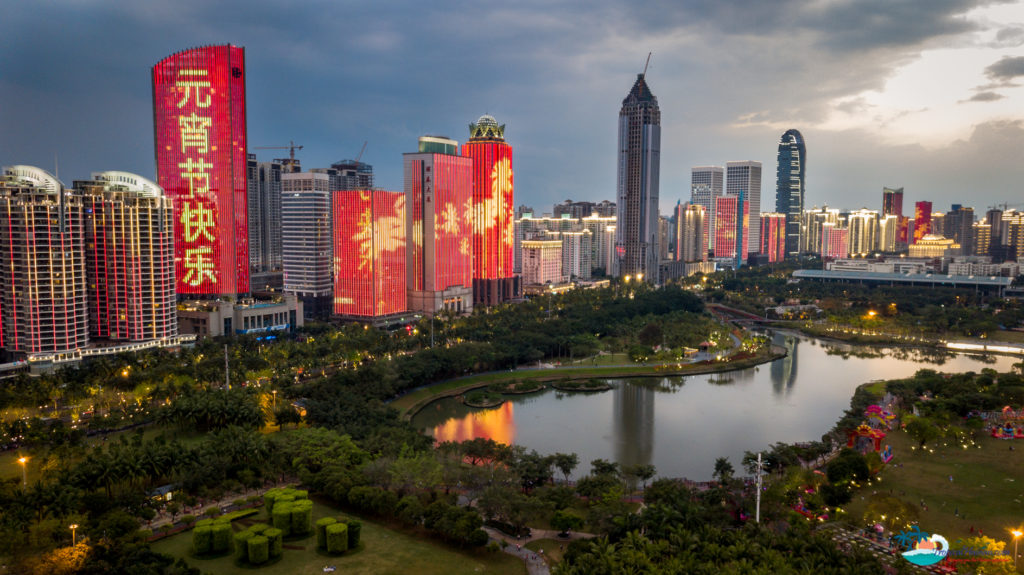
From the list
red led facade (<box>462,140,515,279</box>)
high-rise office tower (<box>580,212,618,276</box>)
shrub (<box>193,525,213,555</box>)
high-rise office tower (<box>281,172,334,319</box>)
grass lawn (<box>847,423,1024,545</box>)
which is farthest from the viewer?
high-rise office tower (<box>580,212,618,276</box>)

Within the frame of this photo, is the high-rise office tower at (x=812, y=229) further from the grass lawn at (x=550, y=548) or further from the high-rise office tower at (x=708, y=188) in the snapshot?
the grass lawn at (x=550, y=548)

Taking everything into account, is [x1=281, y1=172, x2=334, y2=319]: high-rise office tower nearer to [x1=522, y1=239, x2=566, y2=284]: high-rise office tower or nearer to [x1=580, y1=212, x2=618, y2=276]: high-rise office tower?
[x1=522, y1=239, x2=566, y2=284]: high-rise office tower

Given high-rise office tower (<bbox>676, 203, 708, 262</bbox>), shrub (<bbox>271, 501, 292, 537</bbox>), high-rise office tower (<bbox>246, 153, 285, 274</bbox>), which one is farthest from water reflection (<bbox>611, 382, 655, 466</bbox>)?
high-rise office tower (<bbox>676, 203, 708, 262</bbox>)

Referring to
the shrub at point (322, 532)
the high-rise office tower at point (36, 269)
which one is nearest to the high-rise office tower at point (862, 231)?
the high-rise office tower at point (36, 269)

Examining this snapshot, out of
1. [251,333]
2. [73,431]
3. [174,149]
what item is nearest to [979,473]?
[73,431]

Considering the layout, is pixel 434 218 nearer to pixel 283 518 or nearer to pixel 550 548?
A: pixel 283 518

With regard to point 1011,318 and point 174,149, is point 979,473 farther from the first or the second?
point 174,149

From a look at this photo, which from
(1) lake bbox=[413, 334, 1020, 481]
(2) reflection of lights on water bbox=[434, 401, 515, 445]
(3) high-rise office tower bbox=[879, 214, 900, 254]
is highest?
(3) high-rise office tower bbox=[879, 214, 900, 254]
